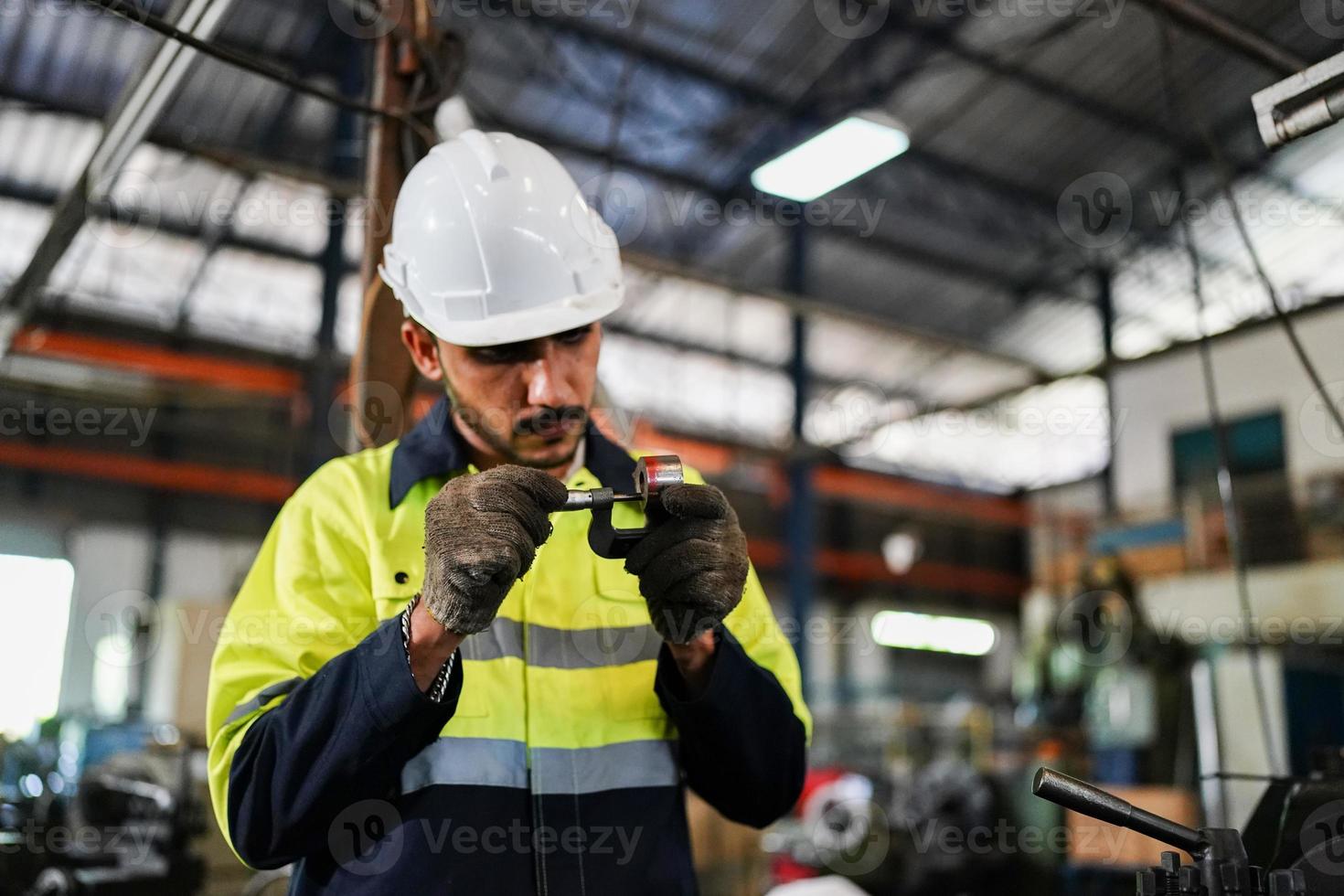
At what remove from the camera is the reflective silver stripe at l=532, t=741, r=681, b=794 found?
4.33ft

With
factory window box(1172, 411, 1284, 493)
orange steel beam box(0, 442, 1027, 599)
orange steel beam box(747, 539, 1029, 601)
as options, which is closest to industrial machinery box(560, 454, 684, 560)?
orange steel beam box(0, 442, 1027, 599)

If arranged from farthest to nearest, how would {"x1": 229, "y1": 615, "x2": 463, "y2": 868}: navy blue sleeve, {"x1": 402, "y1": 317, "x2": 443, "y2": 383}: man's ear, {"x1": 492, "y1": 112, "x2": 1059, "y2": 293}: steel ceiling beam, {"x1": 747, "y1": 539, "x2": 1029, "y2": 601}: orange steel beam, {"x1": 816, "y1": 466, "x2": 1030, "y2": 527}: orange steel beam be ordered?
{"x1": 747, "y1": 539, "x2": 1029, "y2": 601}: orange steel beam < {"x1": 816, "y1": 466, "x2": 1030, "y2": 527}: orange steel beam < {"x1": 492, "y1": 112, "x2": 1059, "y2": 293}: steel ceiling beam < {"x1": 402, "y1": 317, "x2": 443, "y2": 383}: man's ear < {"x1": 229, "y1": 615, "x2": 463, "y2": 868}: navy blue sleeve

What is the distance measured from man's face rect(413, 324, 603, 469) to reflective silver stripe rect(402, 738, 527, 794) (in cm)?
37

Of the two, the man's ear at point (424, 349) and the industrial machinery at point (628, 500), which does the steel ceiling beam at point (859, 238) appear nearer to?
the man's ear at point (424, 349)

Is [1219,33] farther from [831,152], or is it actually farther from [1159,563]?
[1159,563]

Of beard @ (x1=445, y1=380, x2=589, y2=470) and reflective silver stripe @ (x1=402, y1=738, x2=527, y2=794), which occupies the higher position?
beard @ (x1=445, y1=380, x2=589, y2=470)

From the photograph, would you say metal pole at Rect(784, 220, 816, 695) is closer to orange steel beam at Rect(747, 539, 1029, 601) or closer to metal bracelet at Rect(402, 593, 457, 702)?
orange steel beam at Rect(747, 539, 1029, 601)

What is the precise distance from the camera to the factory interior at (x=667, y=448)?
1.30 metres

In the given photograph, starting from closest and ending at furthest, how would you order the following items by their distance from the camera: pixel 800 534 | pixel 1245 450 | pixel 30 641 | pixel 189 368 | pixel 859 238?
pixel 30 641 < pixel 189 368 < pixel 1245 450 < pixel 800 534 < pixel 859 238

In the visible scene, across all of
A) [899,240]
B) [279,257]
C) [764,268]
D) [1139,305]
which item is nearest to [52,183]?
[279,257]

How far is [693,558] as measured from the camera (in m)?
1.23

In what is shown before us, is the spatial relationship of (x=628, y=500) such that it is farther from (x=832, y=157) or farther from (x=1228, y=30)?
(x=832, y=157)

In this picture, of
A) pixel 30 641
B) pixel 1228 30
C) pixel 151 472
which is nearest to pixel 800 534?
pixel 151 472

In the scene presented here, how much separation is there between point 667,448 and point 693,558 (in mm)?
7416
